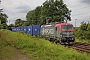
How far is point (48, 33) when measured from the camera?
27.2 m

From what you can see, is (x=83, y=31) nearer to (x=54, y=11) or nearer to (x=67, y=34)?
(x=67, y=34)

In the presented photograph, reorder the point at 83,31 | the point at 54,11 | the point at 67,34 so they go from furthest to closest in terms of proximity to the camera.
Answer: the point at 54,11, the point at 83,31, the point at 67,34

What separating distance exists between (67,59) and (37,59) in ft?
5.94

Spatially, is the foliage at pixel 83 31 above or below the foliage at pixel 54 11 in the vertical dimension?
below

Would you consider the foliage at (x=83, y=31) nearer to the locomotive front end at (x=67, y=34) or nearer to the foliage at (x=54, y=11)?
the locomotive front end at (x=67, y=34)

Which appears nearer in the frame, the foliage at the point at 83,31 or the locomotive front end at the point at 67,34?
the locomotive front end at the point at 67,34

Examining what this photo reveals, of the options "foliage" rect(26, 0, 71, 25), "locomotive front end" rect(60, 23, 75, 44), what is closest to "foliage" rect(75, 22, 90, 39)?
"locomotive front end" rect(60, 23, 75, 44)

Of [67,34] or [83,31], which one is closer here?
[67,34]

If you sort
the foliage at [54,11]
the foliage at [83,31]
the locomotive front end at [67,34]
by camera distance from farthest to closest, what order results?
the foliage at [54,11] < the foliage at [83,31] < the locomotive front end at [67,34]

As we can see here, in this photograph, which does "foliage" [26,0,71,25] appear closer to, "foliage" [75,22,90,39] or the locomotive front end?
"foliage" [75,22,90,39]

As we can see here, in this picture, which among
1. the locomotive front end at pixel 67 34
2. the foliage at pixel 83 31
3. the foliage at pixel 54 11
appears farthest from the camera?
the foliage at pixel 54 11

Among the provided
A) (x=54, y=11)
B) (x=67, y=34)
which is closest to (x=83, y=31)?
(x=67, y=34)

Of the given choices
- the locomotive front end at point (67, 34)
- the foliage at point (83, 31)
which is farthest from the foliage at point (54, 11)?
the locomotive front end at point (67, 34)

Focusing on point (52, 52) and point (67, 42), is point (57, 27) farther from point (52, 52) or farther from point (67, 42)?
point (52, 52)
